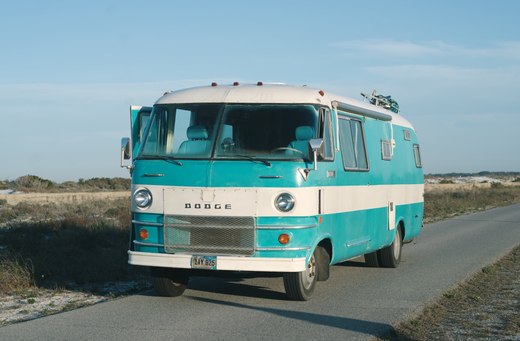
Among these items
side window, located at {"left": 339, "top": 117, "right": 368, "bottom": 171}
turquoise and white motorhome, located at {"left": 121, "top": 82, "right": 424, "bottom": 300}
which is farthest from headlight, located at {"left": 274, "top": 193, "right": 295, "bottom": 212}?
side window, located at {"left": 339, "top": 117, "right": 368, "bottom": 171}

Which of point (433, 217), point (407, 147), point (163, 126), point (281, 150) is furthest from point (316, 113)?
point (433, 217)

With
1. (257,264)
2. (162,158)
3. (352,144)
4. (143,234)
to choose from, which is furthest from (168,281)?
(352,144)

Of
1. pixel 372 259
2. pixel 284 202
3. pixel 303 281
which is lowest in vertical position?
pixel 372 259

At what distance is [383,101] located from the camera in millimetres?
16312

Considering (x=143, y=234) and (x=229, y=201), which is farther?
(x=143, y=234)

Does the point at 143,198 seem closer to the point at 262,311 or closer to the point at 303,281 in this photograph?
the point at 262,311

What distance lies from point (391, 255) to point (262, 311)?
5.52m

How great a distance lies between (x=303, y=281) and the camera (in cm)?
1075

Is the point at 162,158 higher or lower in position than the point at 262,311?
higher

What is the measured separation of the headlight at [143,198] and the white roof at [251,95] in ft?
4.54

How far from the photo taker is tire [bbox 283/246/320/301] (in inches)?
416

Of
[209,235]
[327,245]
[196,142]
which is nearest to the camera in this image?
[209,235]

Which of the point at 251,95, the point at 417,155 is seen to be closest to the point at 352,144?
the point at 251,95

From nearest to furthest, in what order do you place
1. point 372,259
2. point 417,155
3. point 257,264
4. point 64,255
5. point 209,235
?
1. point 257,264
2. point 209,235
3. point 372,259
4. point 64,255
5. point 417,155
